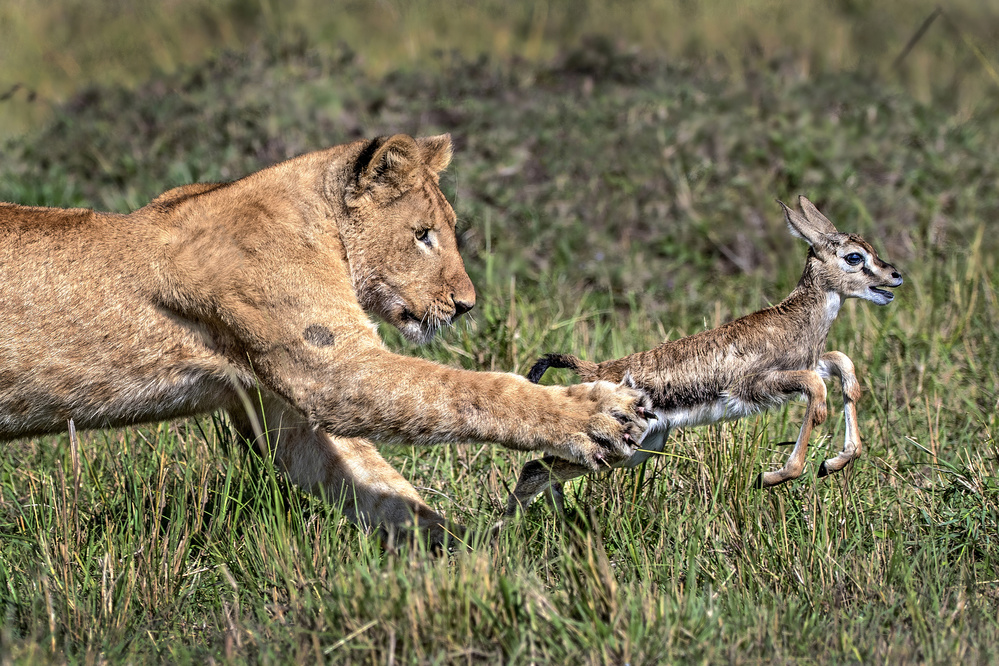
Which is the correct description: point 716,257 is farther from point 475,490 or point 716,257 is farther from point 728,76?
point 475,490

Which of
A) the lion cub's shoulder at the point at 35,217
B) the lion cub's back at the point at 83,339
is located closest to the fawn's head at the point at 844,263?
the lion cub's back at the point at 83,339

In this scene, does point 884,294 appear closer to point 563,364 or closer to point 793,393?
point 793,393

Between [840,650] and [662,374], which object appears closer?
[840,650]

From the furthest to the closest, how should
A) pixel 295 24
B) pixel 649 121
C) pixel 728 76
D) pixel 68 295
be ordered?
pixel 295 24
pixel 728 76
pixel 649 121
pixel 68 295

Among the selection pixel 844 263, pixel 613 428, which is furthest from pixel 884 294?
pixel 613 428

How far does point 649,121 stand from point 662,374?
5342 mm

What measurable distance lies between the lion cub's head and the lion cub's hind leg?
1.85 ft

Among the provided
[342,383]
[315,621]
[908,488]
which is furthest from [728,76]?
[315,621]

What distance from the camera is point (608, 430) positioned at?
333 cm

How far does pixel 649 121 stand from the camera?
27.9 feet

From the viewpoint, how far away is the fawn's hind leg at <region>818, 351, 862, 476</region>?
129 inches

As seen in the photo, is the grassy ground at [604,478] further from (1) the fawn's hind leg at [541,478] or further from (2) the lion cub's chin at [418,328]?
(2) the lion cub's chin at [418,328]

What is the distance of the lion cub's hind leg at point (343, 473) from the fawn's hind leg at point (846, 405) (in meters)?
1.49

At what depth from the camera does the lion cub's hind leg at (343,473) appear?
4.12 metres
